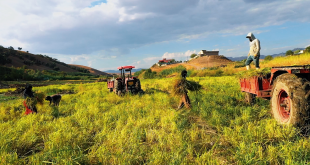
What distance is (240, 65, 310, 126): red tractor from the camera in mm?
2632

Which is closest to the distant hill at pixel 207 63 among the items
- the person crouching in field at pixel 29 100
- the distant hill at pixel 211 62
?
the distant hill at pixel 211 62

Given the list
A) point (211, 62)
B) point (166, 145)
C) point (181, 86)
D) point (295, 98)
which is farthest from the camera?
point (211, 62)

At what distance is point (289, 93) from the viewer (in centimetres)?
279

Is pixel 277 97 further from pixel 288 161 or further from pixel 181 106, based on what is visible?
pixel 181 106

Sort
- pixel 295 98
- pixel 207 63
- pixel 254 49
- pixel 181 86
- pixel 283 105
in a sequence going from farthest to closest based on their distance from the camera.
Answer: pixel 207 63
pixel 254 49
pixel 181 86
pixel 283 105
pixel 295 98

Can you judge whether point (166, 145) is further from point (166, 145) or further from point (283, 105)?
point (283, 105)

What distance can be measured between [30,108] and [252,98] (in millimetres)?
7630

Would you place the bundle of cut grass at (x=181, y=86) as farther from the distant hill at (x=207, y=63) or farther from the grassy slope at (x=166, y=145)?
the distant hill at (x=207, y=63)

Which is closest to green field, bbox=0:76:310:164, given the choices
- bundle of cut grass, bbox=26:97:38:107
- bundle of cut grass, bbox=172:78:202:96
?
bundle of cut grass, bbox=172:78:202:96

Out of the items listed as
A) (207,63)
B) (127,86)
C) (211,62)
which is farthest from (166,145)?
(211,62)

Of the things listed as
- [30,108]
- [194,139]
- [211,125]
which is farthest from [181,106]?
[30,108]

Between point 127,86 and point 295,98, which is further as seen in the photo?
point 127,86

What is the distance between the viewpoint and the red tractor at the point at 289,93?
2.63m

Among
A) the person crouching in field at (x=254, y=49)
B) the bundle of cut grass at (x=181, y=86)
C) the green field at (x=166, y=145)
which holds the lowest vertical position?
the green field at (x=166, y=145)
